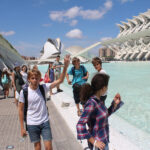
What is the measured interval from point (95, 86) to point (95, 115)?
22 cm

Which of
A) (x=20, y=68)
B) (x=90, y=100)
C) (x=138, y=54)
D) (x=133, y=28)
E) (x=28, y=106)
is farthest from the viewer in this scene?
(x=133, y=28)

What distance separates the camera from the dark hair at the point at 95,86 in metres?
1.39

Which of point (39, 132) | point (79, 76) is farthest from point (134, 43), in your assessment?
point (39, 132)

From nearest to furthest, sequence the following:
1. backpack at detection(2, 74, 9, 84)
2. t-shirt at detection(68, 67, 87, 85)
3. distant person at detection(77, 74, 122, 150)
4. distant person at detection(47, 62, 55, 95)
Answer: distant person at detection(77, 74, 122, 150) < t-shirt at detection(68, 67, 87, 85) < distant person at detection(47, 62, 55, 95) < backpack at detection(2, 74, 9, 84)

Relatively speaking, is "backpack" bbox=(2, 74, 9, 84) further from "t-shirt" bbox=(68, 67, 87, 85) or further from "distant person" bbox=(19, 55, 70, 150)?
"distant person" bbox=(19, 55, 70, 150)

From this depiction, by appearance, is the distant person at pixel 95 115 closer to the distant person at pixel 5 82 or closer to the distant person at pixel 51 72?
the distant person at pixel 51 72

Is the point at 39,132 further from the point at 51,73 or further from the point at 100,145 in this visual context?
the point at 51,73

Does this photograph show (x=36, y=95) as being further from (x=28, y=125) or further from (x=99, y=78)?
(x=99, y=78)

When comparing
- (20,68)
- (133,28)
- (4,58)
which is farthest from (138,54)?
→ (20,68)

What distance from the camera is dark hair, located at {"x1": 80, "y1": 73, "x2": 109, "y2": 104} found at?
139 centimetres

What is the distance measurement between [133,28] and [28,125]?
7311 cm

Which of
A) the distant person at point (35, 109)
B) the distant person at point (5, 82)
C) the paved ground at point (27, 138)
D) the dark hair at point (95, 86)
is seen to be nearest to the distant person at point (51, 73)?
the distant person at point (5, 82)

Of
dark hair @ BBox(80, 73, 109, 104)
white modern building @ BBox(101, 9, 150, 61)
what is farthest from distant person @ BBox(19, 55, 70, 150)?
white modern building @ BBox(101, 9, 150, 61)

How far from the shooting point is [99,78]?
1379mm
